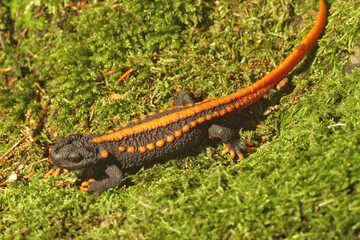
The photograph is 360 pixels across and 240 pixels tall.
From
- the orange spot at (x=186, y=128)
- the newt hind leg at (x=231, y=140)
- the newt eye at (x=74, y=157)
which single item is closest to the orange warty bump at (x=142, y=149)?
the orange spot at (x=186, y=128)

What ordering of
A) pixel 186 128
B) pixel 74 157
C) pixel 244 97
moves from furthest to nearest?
1. pixel 244 97
2. pixel 186 128
3. pixel 74 157

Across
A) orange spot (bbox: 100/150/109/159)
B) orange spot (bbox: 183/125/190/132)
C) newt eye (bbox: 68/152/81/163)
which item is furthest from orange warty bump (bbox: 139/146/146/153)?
newt eye (bbox: 68/152/81/163)

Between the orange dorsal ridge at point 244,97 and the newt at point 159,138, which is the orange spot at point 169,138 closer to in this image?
the newt at point 159,138

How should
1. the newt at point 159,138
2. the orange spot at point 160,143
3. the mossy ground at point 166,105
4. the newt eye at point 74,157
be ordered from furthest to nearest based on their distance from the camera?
the orange spot at point 160,143 → the newt at point 159,138 → the newt eye at point 74,157 → the mossy ground at point 166,105

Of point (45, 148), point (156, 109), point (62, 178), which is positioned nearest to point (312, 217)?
point (156, 109)

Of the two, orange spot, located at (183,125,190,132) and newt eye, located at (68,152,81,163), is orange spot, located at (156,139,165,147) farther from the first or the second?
newt eye, located at (68,152,81,163)

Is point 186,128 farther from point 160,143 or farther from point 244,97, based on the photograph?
point 244,97

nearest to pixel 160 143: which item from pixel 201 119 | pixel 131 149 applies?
pixel 131 149
